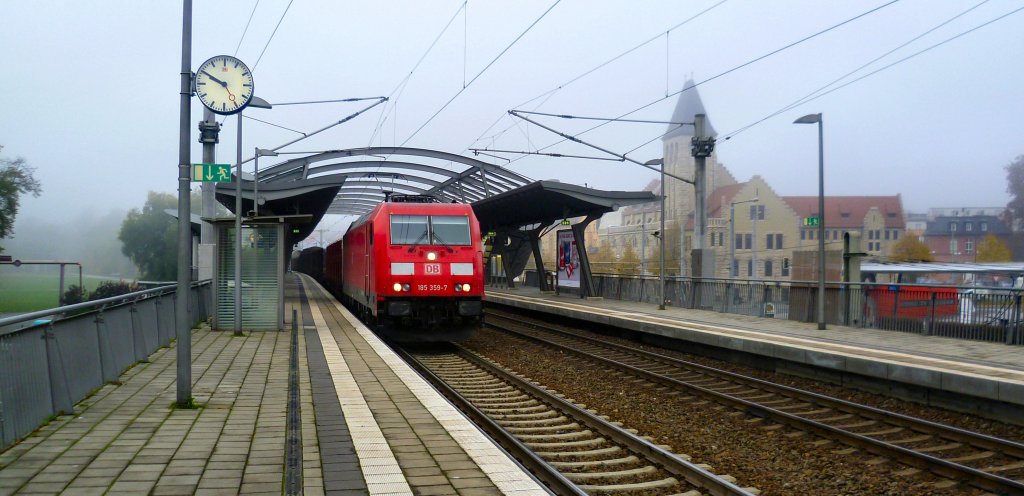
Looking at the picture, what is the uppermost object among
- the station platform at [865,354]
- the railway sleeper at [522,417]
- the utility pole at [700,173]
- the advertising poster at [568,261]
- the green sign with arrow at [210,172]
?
the utility pole at [700,173]

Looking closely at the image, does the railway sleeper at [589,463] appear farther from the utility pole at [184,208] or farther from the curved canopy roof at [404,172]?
the curved canopy roof at [404,172]

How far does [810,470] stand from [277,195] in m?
21.4

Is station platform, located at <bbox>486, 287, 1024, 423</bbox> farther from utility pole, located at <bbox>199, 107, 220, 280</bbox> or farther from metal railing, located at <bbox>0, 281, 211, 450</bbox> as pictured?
metal railing, located at <bbox>0, 281, 211, 450</bbox>

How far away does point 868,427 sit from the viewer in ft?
30.8

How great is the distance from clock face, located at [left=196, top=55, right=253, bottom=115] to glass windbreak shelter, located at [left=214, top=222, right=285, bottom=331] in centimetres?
450

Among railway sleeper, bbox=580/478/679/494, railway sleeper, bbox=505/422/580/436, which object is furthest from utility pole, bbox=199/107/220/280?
railway sleeper, bbox=580/478/679/494

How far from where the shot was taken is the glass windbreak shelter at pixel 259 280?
16797 millimetres

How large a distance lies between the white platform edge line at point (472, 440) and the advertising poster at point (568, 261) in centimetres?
1862

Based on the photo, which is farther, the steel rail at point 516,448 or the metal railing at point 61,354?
the steel rail at point 516,448

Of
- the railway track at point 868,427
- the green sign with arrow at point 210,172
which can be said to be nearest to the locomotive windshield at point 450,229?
the railway track at point 868,427

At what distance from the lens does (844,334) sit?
1655cm

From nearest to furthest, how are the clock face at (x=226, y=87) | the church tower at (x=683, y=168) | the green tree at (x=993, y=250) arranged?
the clock face at (x=226, y=87)
the green tree at (x=993, y=250)
the church tower at (x=683, y=168)

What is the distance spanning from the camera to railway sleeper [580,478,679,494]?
6.56m

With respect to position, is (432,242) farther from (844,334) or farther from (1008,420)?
(1008,420)
